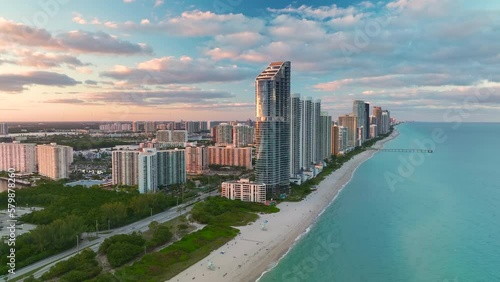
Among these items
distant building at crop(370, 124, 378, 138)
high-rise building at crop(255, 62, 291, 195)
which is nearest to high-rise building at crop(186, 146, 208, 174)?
high-rise building at crop(255, 62, 291, 195)

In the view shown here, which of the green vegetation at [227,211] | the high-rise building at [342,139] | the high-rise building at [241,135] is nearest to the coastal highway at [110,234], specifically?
the green vegetation at [227,211]

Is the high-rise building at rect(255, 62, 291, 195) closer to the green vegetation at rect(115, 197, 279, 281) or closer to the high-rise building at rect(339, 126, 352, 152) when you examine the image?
the green vegetation at rect(115, 197, 279, 281)

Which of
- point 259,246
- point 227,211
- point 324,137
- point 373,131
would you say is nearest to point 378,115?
point 373,131

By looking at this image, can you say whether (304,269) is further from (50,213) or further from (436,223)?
(50,213)

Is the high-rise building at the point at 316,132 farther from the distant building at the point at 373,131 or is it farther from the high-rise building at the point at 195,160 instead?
the distant building at the point at 373,131

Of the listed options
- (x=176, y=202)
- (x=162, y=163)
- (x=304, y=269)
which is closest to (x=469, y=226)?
(x=304, y=269)
